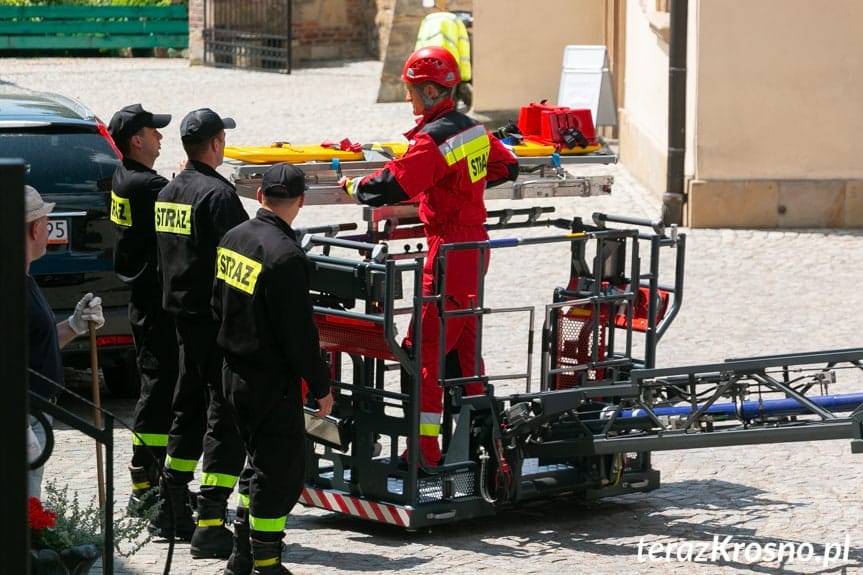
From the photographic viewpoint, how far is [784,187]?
14.7m

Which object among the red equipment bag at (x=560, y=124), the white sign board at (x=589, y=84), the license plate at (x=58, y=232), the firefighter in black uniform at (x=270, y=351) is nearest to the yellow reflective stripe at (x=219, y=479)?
the firefighter in black uniform at (x=270, y=351)

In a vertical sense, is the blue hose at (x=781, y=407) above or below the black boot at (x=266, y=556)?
above

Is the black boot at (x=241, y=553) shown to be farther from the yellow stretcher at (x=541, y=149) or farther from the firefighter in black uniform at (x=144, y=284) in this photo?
the yellow stretcher at (x=541, y=149)

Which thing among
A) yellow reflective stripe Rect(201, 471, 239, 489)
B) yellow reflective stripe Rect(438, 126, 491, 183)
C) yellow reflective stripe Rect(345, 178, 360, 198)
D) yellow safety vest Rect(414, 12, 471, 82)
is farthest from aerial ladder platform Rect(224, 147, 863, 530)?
yellow safety vest Rect(414, 12, 471, 82)

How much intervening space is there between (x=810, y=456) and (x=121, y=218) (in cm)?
358

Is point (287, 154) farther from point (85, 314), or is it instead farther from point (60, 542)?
point (60, 542)

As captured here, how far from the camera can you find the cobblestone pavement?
648 cm

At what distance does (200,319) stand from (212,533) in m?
0.87

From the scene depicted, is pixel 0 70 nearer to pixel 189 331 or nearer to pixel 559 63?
pixel 559 63

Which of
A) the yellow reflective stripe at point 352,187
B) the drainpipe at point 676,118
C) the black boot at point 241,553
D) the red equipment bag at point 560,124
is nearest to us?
the black boot at point 241,553

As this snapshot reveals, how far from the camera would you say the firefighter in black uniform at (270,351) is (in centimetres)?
580

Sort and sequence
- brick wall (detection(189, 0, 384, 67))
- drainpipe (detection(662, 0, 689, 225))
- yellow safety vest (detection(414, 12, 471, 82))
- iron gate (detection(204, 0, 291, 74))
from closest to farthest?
drainpipe (detection(662, 0, 689, 225))
yellow safety vest (detection(414, 12, 471, 82))
iron gate (detection(204, 0, 291, 74))
brick wall (detection(189, 0, 384, 67))

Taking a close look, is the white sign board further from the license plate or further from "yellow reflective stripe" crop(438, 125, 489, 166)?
"yellow reflective stripe" crop(438, 125, 489, 166)

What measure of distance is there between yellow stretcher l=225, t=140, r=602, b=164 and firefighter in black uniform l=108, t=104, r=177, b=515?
62 cm
